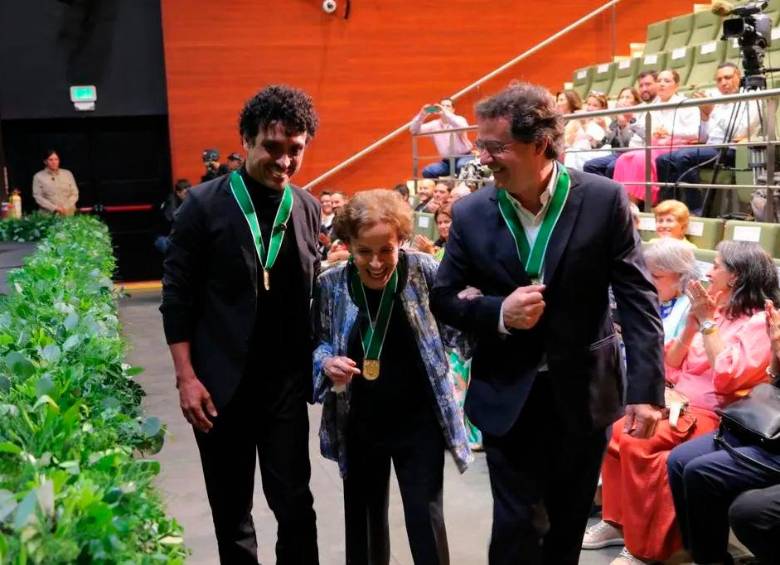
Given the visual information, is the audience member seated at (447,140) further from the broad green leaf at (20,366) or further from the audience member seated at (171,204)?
the broad green leaf at (20,366)

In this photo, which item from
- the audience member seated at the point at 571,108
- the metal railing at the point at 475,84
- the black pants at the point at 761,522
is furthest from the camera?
the metal railing at the point at 475,84

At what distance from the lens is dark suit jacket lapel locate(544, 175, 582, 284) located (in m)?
2.15

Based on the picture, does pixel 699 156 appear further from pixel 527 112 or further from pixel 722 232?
pixel 527 112

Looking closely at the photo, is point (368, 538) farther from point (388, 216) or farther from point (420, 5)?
point (420, 5)

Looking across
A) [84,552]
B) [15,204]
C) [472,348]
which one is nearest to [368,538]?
[472,348]

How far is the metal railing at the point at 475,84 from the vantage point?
1152 centimetres

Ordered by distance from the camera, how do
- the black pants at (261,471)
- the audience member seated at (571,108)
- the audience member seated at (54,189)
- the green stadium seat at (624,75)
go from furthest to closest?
the audience member seated at (54,189) → the green stadium seat at (624,75) → the audience member seated at (571,108) → the black pants at (261,471)

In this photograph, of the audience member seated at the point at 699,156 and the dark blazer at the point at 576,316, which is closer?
the dark blazer at the point at 576,316

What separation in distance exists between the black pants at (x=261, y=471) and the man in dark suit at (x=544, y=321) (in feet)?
1.69

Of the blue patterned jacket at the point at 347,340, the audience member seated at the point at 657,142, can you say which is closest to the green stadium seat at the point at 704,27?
the audience member seated at the point at 657,142

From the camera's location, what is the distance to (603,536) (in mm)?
3463

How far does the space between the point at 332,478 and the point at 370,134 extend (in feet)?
25.7

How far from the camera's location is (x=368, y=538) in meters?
2.70

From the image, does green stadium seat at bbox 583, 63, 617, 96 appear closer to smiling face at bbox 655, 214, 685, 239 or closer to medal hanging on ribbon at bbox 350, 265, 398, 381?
smiling face at bbox 655, 214, 685, 239
